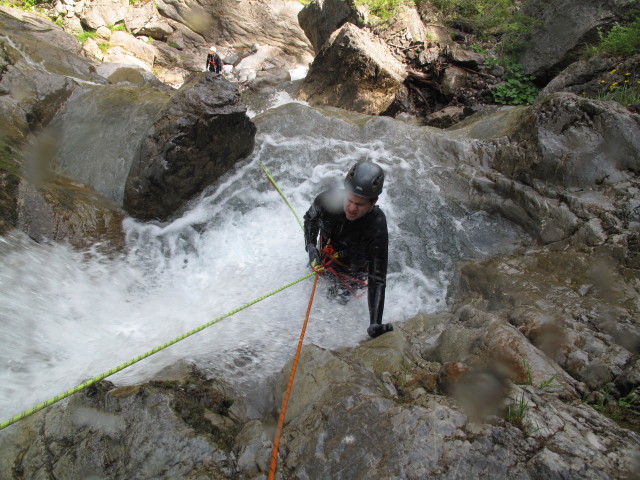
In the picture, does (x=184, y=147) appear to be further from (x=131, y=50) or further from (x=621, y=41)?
(x=131, y=50)

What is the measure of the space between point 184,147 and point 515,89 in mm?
7496

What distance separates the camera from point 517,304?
3102mm

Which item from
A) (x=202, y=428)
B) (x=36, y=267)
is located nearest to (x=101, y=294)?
(x=36, y=267)

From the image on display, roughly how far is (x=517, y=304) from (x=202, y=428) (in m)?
2.79

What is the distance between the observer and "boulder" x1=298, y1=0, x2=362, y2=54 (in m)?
10.1

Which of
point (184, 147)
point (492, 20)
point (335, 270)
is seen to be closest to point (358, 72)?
point (492, 20)

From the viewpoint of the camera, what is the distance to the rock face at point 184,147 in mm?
4402

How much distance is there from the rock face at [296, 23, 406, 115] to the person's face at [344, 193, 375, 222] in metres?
6.47

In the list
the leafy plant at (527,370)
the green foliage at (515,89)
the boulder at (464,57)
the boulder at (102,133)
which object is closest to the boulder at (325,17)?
the boulder at (464,57)

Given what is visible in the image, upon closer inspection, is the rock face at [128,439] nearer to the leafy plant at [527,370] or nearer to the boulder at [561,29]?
the leafy plant at [527,370]

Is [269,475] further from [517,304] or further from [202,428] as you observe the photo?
[517,304]

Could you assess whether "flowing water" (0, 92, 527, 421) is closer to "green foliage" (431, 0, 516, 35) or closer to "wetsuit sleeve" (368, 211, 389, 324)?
"wetsuit sleeve" (368, 211, 389, 324)

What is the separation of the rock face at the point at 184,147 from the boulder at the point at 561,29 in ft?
22.8

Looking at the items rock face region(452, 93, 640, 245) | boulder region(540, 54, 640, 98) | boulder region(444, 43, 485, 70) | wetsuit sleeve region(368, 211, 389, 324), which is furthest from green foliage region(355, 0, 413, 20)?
wetsuit sleeve region(368, 211, 389, 324)
